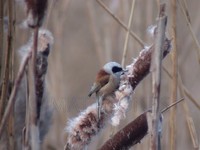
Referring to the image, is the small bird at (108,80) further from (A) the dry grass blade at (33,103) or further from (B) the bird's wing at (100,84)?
(A) the dry grass blade at (33,103)

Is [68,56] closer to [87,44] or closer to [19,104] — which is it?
[87,44]

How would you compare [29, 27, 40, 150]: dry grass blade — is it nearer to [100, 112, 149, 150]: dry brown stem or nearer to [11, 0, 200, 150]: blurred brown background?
[100, 112, 149, 150]: dry brown stem

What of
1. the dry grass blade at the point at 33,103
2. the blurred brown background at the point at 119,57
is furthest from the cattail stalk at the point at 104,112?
the blurred brown background at the point at 119,57

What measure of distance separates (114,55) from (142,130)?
1253 millimetres

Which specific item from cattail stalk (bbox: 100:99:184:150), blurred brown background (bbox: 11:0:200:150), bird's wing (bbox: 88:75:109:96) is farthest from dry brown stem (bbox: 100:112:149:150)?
blurred brown background (bbox: 11:0:200:150)

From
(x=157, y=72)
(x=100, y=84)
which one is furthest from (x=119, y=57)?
(x=157, y=72)

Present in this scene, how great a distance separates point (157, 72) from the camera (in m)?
0.71

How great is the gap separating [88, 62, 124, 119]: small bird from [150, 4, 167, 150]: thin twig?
12 centimetres

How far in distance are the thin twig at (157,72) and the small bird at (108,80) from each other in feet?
0.39

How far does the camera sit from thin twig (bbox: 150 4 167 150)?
28.0 inches

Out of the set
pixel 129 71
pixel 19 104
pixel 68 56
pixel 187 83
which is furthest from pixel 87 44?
pixel 129 71

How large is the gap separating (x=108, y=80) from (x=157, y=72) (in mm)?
142

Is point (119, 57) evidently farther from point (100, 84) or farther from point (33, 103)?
point (33, 103)

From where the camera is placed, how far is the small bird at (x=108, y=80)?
0.83 metres
